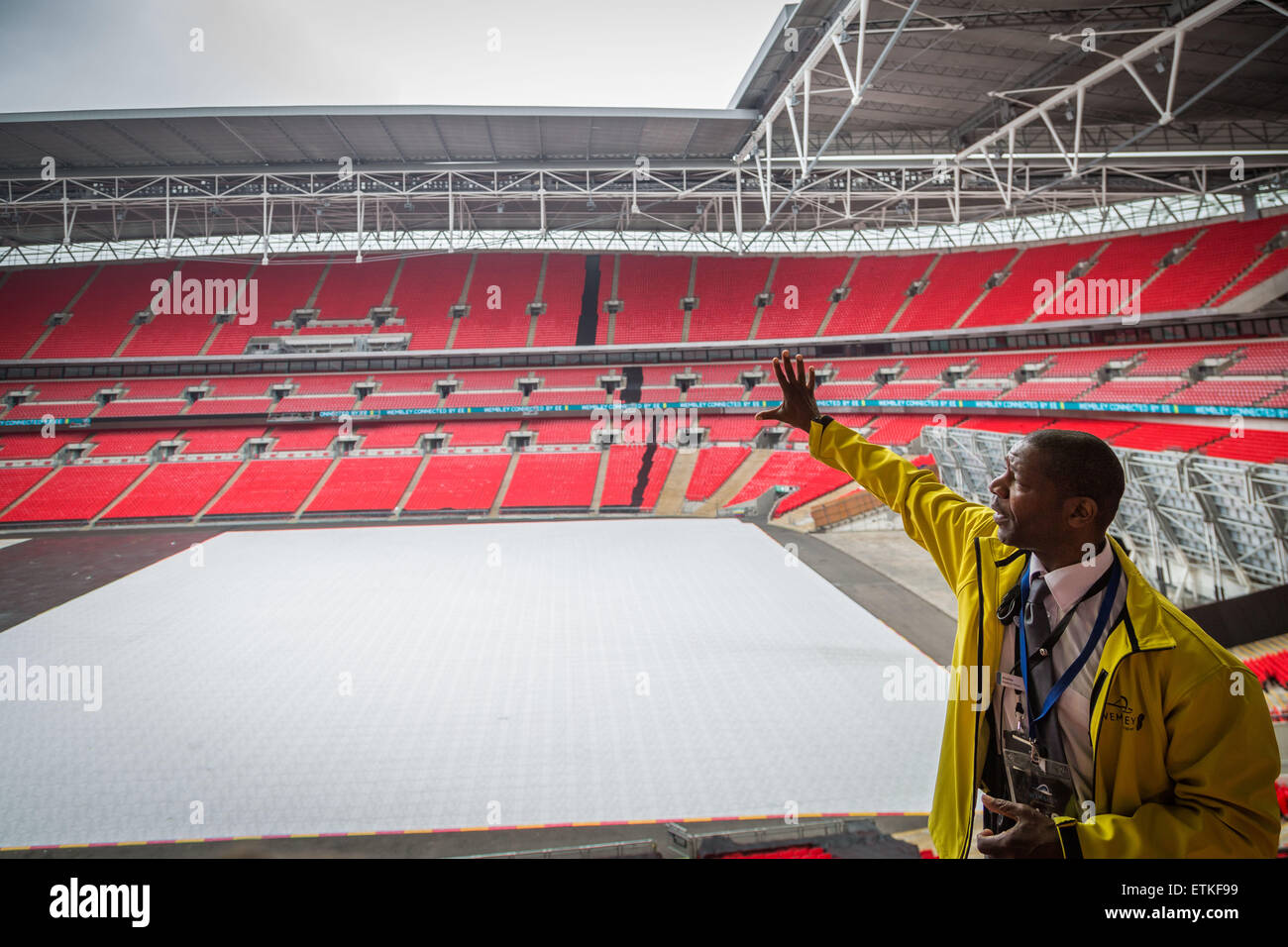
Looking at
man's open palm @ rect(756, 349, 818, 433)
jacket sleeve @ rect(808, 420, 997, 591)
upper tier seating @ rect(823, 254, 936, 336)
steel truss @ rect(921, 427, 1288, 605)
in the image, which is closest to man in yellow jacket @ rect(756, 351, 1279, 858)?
jacket sleeve @ rect(808, 420, 997, 591)

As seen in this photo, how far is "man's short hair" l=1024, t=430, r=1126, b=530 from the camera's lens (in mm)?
1548

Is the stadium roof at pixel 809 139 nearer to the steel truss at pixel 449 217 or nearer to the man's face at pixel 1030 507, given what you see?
the steel truss at pixel 449 217

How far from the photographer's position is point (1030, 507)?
1.58 metres

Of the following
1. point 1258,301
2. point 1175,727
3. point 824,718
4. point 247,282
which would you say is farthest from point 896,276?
point 1175,727

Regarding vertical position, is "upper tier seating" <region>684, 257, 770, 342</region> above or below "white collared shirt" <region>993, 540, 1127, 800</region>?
above

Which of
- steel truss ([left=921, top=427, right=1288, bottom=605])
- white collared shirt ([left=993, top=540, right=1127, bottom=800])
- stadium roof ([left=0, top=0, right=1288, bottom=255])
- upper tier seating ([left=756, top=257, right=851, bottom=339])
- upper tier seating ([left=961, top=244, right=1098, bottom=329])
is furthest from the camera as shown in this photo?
upper tier seating ([left=756, top=257, right=851, bottom=339])

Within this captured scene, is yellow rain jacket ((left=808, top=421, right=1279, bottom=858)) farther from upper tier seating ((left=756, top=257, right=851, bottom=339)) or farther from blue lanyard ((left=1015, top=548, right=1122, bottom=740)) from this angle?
upper tier seating ((left=756, top=257, right=851, bottom=339))

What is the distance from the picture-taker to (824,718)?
8703 millimetres

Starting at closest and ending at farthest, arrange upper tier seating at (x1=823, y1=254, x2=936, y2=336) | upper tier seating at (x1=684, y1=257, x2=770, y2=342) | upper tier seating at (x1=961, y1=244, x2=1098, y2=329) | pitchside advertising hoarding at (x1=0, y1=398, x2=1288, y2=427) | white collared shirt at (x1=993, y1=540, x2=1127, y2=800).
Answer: white collared shirt at (x1=993, y1=540, x2=1127, y2=800)
pitchside advertising hoarding at (x1=0, y1=398, x2=1288, y2=427)
upper tier seating at (x1=961, y1=244, x2=1098, y2=329)
upper tier seating at (x1=823, y1=254, x2=936, y2=336)
upper tier seating at (x1=684, y1=257, x2=770, y2=342)

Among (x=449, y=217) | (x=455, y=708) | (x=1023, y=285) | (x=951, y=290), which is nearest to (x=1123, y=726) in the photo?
(x=455, y=708)

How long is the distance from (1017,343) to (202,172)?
3176cm

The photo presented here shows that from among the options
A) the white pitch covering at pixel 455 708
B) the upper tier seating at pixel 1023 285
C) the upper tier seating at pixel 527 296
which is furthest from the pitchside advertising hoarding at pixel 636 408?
the white pitch covering at pixel 455 708

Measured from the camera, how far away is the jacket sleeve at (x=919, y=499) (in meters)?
1.93
